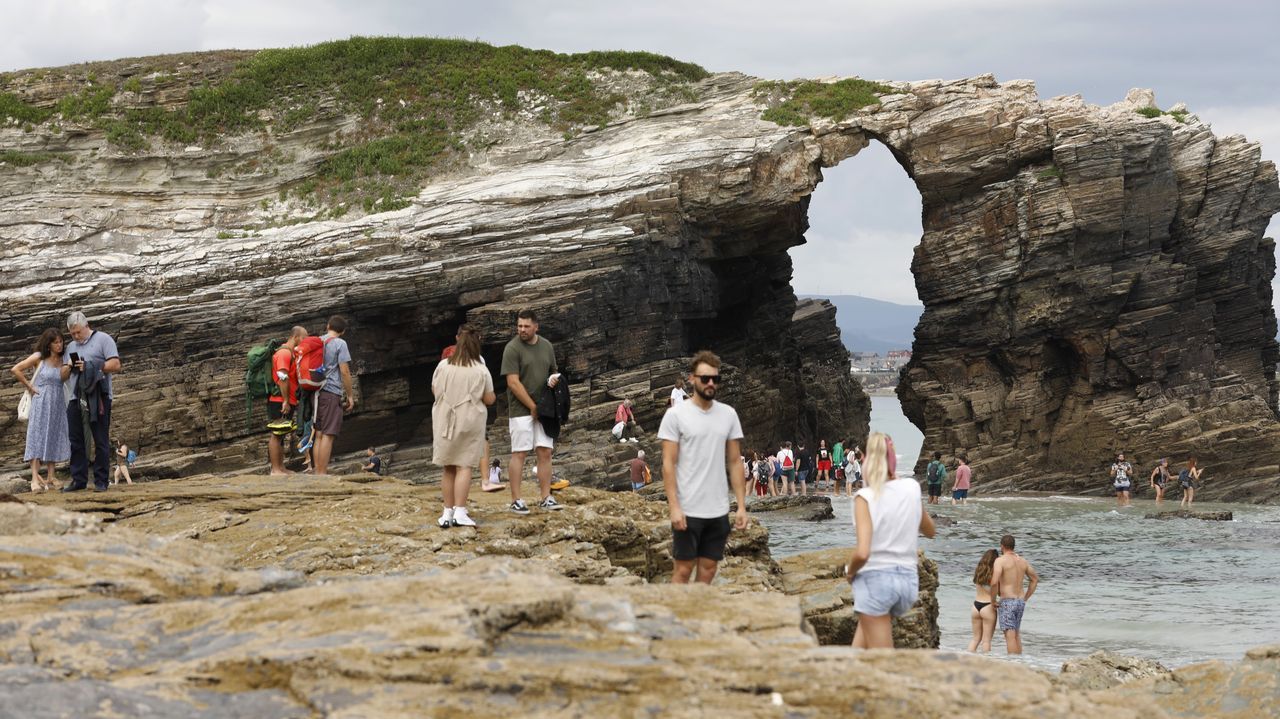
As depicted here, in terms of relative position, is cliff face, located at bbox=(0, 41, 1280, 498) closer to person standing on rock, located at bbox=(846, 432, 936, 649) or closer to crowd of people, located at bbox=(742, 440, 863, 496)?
crowd of people, located at bbox=(742, 440, 863, 496)

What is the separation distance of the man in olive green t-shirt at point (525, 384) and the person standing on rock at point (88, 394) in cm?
507

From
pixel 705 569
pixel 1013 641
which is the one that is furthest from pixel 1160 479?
pixel 705 569

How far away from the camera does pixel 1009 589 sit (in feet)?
51.2

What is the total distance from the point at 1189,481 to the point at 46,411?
3552 cm

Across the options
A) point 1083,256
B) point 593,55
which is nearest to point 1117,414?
point 1083,256

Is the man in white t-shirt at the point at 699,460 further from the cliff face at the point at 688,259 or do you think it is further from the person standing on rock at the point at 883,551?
the cliff face at the point at 688,259

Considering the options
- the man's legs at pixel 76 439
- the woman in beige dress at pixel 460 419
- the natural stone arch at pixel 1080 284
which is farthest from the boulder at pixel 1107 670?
the natural stone arch at pixel 1080 284

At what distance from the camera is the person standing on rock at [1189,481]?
132 feet

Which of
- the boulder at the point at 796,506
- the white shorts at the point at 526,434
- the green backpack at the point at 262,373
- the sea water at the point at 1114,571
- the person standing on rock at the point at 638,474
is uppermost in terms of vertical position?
the green backpack at the point at 262,373

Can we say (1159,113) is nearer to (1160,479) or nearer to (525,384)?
(1160,479)

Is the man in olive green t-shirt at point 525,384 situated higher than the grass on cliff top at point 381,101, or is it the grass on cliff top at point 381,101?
the grass on cliff top at point 381,101

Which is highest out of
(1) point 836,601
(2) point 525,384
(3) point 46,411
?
(2) point 525,384

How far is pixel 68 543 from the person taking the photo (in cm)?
781

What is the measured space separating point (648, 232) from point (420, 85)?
46.2 ft
